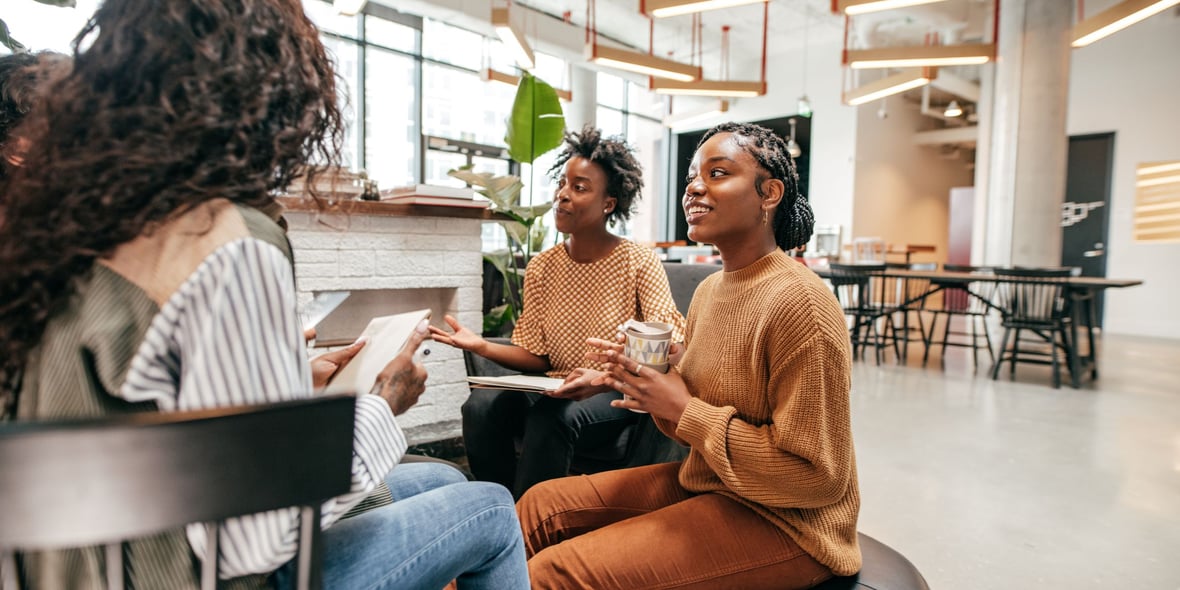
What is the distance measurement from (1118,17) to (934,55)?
1.35m

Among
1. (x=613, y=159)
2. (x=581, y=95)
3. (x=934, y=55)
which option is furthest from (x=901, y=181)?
(x=613, y=159)

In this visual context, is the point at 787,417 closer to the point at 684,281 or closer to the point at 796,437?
the point at 796,437

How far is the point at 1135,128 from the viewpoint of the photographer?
8102 mm

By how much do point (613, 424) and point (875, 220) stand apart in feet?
32.7

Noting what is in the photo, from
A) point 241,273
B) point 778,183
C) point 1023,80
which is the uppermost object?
point 1023,80

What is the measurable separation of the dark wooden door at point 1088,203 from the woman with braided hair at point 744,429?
939cm

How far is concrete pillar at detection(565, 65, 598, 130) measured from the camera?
9.84m

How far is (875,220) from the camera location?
10.5 meters

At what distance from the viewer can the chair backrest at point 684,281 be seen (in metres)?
2.25

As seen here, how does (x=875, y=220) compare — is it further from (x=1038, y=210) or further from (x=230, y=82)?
(x=230, y=82)

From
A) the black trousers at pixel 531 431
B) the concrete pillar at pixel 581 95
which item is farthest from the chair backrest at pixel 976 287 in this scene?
the concrete pillar at pixel 581 95

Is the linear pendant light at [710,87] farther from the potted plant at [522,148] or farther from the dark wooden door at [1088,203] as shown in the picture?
the potted plant at [522,148]

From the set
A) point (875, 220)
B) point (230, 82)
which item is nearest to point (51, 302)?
point (230, 82)

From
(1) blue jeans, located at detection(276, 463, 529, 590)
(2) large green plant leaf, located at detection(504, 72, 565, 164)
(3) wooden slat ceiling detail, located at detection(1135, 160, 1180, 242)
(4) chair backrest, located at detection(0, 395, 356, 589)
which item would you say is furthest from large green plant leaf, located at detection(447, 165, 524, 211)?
(3) wooden slat ceiling detail, located at detection(1135, 160, 1180, 242)
